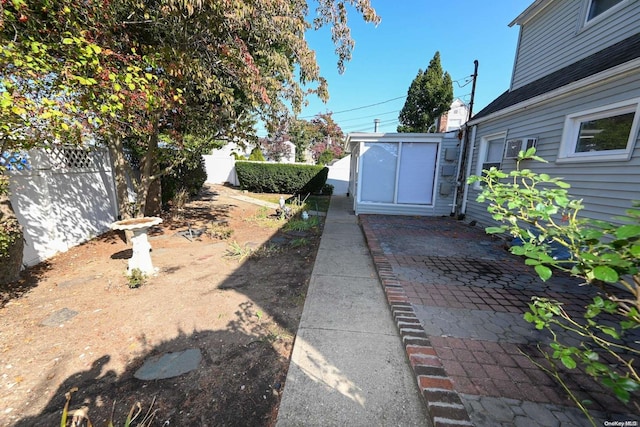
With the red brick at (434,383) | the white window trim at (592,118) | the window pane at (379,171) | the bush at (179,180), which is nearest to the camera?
the red brick at (434,383)

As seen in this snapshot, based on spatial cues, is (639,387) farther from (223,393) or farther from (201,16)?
(201,16)

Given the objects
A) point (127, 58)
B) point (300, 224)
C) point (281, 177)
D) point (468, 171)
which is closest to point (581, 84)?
point (468, 171)

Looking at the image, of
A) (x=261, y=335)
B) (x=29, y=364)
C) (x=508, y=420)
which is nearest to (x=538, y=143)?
(x=508, y=420)

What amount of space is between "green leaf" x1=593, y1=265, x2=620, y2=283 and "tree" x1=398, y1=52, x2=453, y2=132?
16195mm

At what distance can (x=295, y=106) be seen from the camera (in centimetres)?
524

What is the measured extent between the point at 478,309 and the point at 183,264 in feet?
14.5

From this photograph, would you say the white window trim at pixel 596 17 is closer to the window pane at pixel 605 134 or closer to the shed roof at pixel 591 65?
the shed roof at pixel 591 65

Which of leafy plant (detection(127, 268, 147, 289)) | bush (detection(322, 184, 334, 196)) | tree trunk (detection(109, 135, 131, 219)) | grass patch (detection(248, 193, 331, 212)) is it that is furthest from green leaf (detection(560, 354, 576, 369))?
bush (detection(322, 184, 334, 196))

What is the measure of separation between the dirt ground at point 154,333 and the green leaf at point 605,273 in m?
2.02

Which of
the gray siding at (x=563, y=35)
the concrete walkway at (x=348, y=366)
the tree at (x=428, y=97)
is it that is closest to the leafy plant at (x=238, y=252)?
the concrete walkway at (x=348, y=366)

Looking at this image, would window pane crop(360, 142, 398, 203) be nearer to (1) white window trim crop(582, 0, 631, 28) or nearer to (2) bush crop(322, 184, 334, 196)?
(1) white window trim crop(582, 0, 631, 28)

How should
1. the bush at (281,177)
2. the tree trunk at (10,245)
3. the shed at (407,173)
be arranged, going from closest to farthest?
the tree trunk at (10,245) → the shed at (407,173) → the bush at (281,177)

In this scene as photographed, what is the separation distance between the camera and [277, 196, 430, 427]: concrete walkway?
169cm

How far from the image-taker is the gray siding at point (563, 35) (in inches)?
165
